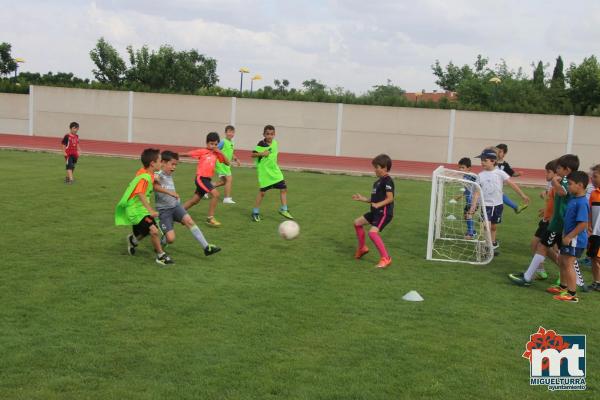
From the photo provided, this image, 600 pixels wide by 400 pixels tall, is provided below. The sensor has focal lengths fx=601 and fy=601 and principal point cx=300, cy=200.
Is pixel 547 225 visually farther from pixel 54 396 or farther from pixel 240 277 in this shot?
pixel 54 396

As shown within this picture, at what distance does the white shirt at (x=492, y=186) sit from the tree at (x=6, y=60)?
5517 cm

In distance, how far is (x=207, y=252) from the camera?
27.1ft

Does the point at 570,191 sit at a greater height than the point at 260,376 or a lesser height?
greater

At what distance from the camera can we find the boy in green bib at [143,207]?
777 cm

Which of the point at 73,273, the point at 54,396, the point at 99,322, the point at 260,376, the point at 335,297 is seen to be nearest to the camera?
the point at 54,396

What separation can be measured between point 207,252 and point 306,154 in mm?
23364

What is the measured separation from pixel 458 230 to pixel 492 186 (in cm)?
194

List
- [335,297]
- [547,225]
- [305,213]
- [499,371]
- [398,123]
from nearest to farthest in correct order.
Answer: [499,371] → [335,297] → [547,225] → [305,213] → [398,123]

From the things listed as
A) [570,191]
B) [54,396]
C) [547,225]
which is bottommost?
[54,396]

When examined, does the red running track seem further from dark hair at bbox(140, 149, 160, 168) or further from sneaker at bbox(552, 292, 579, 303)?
sneaker at bbox(552, 292, 579, 303)

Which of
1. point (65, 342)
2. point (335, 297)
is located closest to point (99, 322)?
point (65, 342)

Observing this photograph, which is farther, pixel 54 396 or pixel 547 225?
pixel 547 225

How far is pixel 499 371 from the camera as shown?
15.8 feet

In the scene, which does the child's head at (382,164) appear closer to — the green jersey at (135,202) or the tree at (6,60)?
the green jersey at (135,202)
